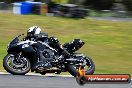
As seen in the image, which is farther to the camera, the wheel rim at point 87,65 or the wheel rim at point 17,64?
the wheel rim at point 87,65

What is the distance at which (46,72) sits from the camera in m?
11.9

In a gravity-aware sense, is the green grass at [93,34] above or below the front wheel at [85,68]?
below

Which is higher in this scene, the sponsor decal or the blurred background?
the sponsor decal

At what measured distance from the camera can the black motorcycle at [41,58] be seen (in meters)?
11.5

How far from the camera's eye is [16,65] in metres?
11.5

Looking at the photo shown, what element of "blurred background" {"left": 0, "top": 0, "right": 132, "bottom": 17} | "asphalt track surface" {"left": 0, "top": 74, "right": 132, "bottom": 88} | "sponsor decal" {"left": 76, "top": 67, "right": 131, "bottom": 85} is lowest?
"blurred background" {"left": 0, "top": 0, "right": 132, "bottom": 17}

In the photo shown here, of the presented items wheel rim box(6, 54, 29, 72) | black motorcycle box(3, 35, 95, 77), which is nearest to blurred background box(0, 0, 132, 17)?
black motorcycle box(3, 35, 95, 77)

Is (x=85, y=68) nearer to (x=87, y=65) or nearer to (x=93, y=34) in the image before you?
(x=87, y=65)

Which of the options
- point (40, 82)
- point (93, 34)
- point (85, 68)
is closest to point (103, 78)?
→ point (40, 82)

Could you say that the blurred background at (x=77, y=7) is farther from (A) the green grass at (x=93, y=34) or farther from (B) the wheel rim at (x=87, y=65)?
(B) the wheel rim at (x=87, y=65)

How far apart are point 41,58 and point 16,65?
2.31ft

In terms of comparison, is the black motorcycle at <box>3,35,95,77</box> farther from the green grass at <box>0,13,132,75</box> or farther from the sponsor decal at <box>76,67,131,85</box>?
the green grass at <box>0,13,132,75</box>

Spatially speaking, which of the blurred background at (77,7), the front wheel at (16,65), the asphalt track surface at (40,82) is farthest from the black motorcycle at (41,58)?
the blurred background at (77,7)

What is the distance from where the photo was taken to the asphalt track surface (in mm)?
10089
